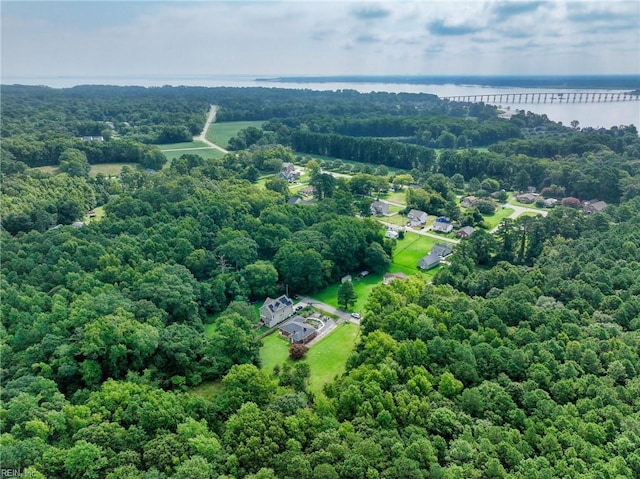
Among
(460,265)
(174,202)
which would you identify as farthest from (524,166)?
(174,202)

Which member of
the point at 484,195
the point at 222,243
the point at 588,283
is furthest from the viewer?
the point at 484,195

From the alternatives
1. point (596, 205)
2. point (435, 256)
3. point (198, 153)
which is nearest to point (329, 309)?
point (435, 256)

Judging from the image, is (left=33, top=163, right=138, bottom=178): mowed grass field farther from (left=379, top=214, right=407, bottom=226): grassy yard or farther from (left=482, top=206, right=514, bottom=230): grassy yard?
(left=482, top=206, right=514, bottom=230): grassy yard

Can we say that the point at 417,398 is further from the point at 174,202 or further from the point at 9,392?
the point at 174,202

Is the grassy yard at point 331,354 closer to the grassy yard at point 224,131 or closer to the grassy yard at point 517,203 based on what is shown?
the grassy yard at point 517,203

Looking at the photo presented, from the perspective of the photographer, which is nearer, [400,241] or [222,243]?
[222,243]

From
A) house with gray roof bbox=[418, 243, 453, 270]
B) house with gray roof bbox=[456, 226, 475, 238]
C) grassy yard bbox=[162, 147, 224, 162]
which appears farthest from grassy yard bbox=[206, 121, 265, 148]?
house with gray roof bbox=[418, 243, 453, 270]

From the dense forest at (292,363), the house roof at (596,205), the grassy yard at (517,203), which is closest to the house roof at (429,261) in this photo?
the dense forest at (292,363)
